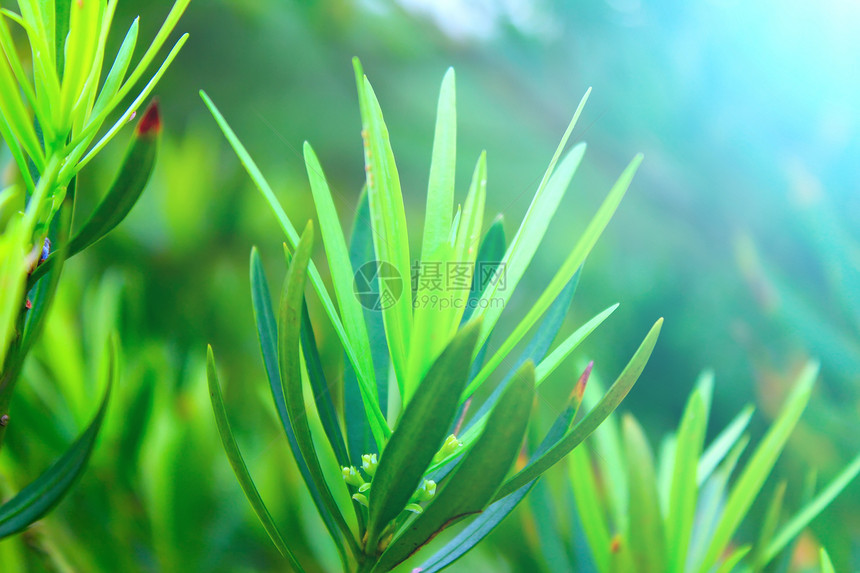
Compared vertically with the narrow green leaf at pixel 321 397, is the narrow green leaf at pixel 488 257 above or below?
above

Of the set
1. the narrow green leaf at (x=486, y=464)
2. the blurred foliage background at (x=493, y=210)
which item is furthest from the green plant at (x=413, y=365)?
the blurred foliage background at (x=493, y=210)

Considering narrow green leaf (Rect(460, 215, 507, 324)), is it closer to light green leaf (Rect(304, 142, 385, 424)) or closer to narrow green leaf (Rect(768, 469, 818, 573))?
light green leaf (Rect(304, 142, 385, 424))

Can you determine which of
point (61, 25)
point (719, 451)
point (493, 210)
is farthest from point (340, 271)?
point (493, 210)

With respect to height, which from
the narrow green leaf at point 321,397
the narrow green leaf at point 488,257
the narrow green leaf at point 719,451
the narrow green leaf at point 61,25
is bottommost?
the narrow green leaf at point 719,451

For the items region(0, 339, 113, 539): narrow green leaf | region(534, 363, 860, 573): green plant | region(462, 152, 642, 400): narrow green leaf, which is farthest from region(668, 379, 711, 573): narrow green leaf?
region(0, 339, 113, 539): narrow green leaf

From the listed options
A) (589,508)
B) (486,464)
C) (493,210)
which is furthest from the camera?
(493,210)

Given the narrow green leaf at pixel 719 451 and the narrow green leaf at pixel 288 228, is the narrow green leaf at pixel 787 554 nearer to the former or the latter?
the narrow green leaf at pixel 719 451

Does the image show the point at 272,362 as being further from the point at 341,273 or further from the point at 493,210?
the point at 493,210

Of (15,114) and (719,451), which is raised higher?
(15,114)
